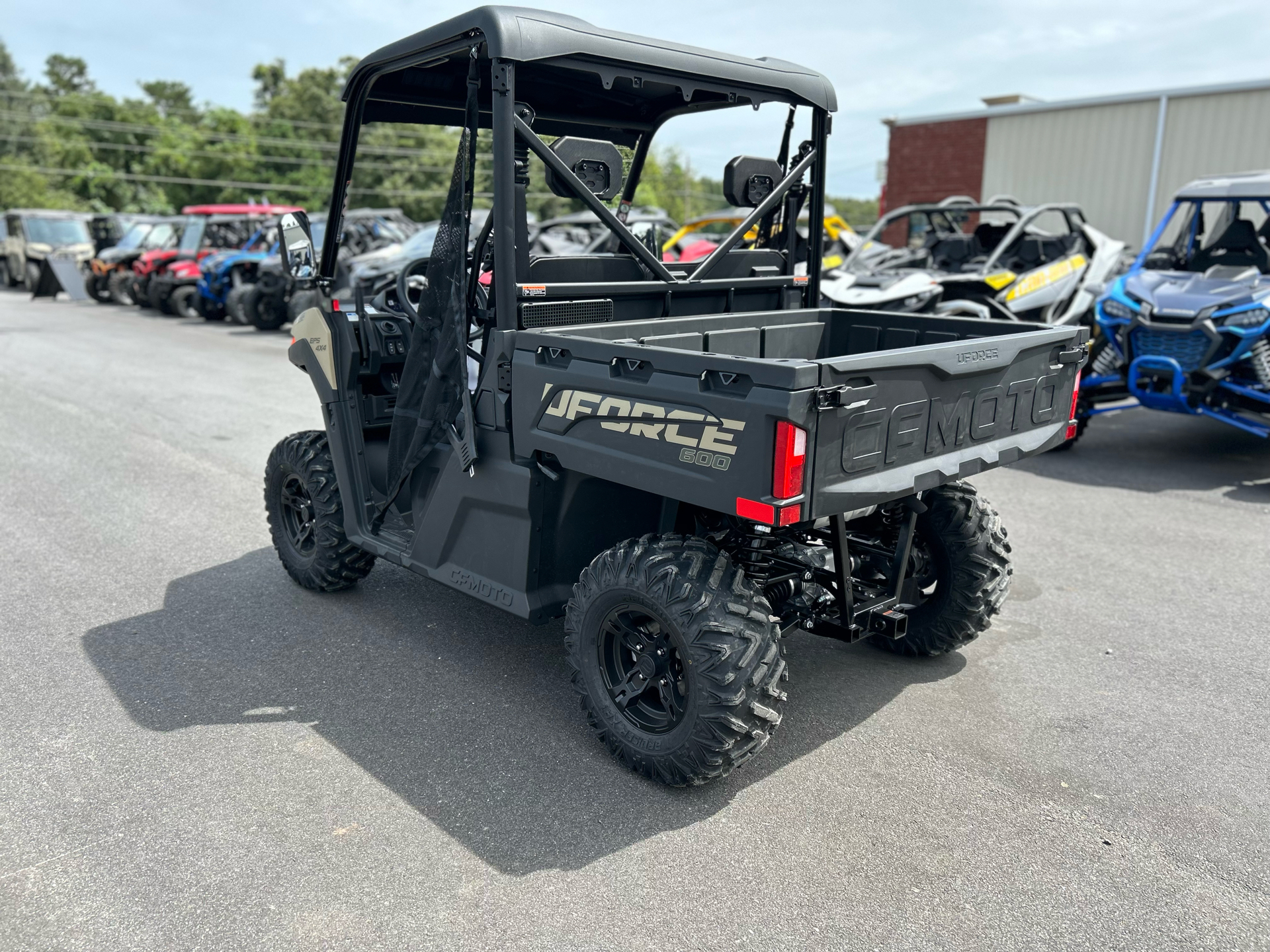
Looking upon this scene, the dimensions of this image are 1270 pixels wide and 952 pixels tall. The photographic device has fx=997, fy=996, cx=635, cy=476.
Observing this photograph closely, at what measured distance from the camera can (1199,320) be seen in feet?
24.1

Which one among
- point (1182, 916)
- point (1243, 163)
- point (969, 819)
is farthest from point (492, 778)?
point (1243, 163)

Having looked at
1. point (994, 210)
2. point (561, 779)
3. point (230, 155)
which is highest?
point (230, 155)

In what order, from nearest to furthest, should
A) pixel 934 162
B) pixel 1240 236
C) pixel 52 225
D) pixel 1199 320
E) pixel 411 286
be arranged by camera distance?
pixel 411 286 < pixel 1199 320 < pixel 1240 236 < pixel 934 162 < pixel 52 225

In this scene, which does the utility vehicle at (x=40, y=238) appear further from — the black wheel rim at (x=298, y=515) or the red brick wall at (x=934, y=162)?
the black wheel rim at (x=298, y=515)

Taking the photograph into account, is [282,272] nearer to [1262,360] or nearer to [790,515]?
[1262,360]

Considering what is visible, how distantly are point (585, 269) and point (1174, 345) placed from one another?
18.5ft

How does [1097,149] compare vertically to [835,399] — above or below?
above

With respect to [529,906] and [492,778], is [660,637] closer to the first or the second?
[492,778]

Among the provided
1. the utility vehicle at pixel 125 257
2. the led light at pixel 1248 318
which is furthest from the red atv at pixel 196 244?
the led light at pixel 1248 318

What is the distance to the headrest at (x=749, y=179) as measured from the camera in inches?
165

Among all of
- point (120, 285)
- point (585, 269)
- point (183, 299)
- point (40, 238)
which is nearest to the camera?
point (585, 269)

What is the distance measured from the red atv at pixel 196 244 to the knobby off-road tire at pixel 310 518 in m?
16.4

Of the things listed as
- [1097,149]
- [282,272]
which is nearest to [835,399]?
[282,272]

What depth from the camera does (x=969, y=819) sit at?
3.02 m
